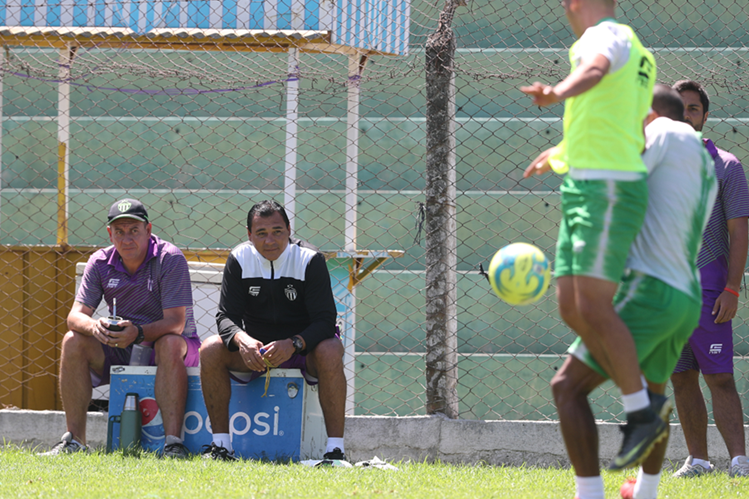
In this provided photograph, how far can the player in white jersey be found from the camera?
2.39 meters

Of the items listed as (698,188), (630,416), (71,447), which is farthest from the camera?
(71,447)

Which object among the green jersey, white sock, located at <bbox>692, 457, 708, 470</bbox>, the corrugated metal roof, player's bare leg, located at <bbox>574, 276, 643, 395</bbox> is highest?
the corrugated metal roof

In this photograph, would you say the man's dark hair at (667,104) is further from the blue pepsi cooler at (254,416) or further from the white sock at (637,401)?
the blue pepsi cooler at (254,416)

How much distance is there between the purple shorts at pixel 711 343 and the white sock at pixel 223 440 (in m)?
2.41

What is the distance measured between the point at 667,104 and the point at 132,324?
2983 mm

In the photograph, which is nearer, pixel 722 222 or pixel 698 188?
pixel 698 188

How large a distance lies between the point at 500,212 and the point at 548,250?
1.85ft

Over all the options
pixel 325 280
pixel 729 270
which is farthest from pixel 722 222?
pixel 325 280

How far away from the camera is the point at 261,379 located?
160 inches

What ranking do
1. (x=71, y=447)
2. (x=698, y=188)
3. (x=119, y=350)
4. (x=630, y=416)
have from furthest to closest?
1. (x=119, y=350)
2. (x=71, y=447)
3. (x=698, y=188)
4. (x=630, y=416)

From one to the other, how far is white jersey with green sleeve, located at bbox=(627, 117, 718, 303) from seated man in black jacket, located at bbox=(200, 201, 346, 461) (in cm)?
195

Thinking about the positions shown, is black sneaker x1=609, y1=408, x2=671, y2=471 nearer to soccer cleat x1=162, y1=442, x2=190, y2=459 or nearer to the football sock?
the football sock

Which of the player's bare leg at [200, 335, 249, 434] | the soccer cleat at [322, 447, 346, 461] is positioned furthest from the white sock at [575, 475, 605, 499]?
the player's bare leg at [200, 335, 249, 434]

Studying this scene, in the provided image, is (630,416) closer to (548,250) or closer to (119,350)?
(119,350)
